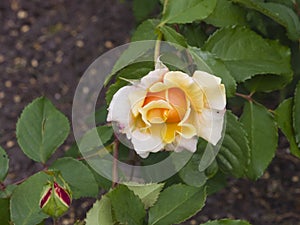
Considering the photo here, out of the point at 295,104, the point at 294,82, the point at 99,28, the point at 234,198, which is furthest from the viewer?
the point at 99,28

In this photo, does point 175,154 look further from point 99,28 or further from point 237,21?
point 99,28

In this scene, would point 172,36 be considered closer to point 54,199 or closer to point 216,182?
point 54,199

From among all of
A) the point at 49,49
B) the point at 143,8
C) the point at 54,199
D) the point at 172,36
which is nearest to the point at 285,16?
the point at 172,36

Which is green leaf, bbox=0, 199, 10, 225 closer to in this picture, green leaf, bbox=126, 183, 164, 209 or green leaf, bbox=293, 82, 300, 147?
green leaf, bbox=126, 183, 164, 209

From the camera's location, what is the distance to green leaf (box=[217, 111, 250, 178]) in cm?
79

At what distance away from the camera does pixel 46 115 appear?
2.83ft

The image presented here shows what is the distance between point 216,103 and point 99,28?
1.25 metres

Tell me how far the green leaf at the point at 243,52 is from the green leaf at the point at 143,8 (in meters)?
0.53

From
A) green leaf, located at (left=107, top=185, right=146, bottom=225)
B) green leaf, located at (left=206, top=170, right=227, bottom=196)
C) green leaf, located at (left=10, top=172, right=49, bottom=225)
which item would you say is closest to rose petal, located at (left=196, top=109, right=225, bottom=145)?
green leaf, located at (left=107, top=185, right=146, bottom=225)

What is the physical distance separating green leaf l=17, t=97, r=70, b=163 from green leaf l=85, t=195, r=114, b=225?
18 cm

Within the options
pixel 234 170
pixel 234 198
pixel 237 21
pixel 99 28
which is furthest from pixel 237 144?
pixel 99 28

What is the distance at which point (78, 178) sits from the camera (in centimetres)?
82

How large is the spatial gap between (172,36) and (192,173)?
187 millimetres

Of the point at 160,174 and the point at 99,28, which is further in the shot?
the point at 99,28
